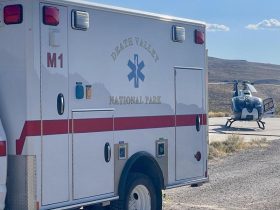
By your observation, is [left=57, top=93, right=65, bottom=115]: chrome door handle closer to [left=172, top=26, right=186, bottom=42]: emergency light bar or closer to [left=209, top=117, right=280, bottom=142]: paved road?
[left=172, top=26, right=186, bottom=42]: emergency light bar

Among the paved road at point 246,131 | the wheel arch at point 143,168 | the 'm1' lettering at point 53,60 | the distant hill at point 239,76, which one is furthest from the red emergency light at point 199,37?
the distant hill at point 239,76

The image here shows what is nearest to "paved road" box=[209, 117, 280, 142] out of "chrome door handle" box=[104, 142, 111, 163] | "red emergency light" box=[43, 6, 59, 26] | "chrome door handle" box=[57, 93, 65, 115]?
"chrome door handle" box=[104, 142, 111, 163]

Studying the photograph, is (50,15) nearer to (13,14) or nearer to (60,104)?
(13,14)

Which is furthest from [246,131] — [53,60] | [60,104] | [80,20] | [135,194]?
[53,60]

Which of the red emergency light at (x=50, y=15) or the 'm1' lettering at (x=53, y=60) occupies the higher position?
the red emergency light at (x=50, y=15)

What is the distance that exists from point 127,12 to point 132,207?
8.19ft

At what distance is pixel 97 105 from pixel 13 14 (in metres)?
1.54

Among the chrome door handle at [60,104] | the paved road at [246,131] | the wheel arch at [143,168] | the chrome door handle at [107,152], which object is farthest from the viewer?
the paved road at [246,131]

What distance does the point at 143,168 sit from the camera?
931 cm

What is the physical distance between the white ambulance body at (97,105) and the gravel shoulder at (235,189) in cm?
156

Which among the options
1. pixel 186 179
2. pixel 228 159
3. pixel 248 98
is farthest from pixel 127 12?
pixel 248 98

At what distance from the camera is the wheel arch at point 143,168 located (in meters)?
8.67

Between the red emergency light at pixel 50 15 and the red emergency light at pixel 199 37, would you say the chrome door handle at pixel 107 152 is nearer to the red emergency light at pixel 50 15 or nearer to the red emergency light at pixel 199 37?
the red emergency light at pixel 50 15

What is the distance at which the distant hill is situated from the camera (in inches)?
3413
